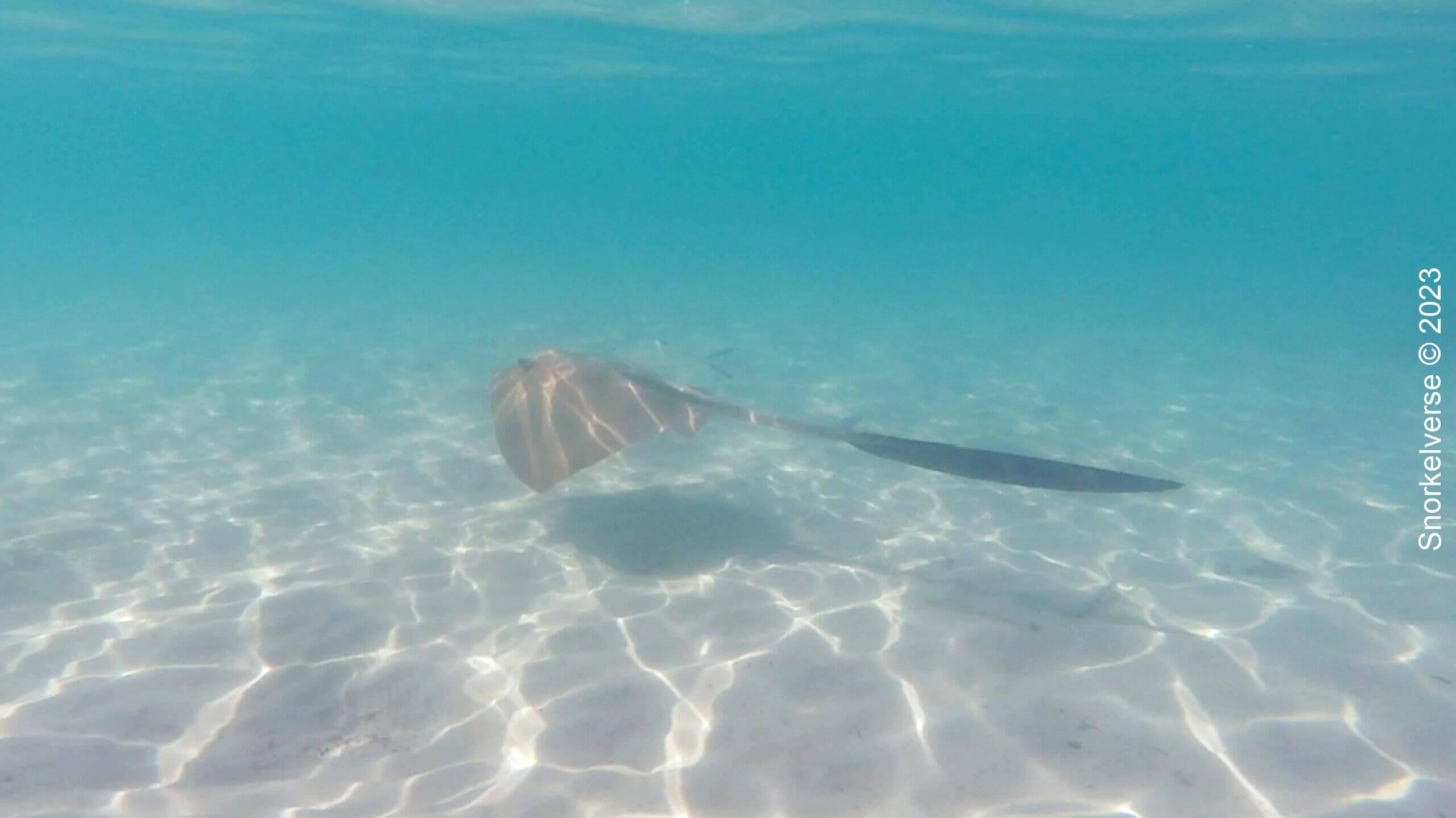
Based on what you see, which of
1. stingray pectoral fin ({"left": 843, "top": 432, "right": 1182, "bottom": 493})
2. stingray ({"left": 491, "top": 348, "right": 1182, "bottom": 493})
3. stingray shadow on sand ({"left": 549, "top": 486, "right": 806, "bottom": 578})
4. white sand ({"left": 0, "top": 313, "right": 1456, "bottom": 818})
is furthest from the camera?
stingray shadow on sand ({"left": 549, "top": 486, "right": 806, "bottom": 578})

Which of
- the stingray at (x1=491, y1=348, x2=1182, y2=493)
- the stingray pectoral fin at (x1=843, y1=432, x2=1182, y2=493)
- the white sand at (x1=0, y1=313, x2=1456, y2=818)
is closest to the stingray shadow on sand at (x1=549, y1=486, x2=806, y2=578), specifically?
the white sand at (x1=0, y1=313, x2=1456, y2=818)

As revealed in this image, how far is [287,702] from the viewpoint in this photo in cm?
496

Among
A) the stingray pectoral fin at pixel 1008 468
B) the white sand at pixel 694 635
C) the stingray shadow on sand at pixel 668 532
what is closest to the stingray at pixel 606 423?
the stingray pectoral fin at pixel 1008 468

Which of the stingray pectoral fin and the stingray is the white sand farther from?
the stingray pectoral fin

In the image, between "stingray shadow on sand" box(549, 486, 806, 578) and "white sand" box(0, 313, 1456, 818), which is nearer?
"white sand" box(0, 313, 1456, 818)

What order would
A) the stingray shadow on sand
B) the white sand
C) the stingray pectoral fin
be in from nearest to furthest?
1. the white sand
2. the stingray pectoral fin
3. the stingray shadow on sand

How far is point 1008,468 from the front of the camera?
5.20 meters

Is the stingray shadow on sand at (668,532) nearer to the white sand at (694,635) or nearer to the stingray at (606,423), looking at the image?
the white sand at (694,635)

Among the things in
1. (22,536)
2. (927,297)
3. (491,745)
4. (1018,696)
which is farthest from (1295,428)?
(927,297)

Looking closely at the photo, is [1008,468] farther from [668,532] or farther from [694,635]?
[668,532]

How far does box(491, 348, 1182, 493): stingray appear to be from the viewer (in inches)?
211

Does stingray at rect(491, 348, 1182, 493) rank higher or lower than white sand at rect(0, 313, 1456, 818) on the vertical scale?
higher

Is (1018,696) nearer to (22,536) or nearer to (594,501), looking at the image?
(594,501)

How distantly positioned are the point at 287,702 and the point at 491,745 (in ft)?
4.73
